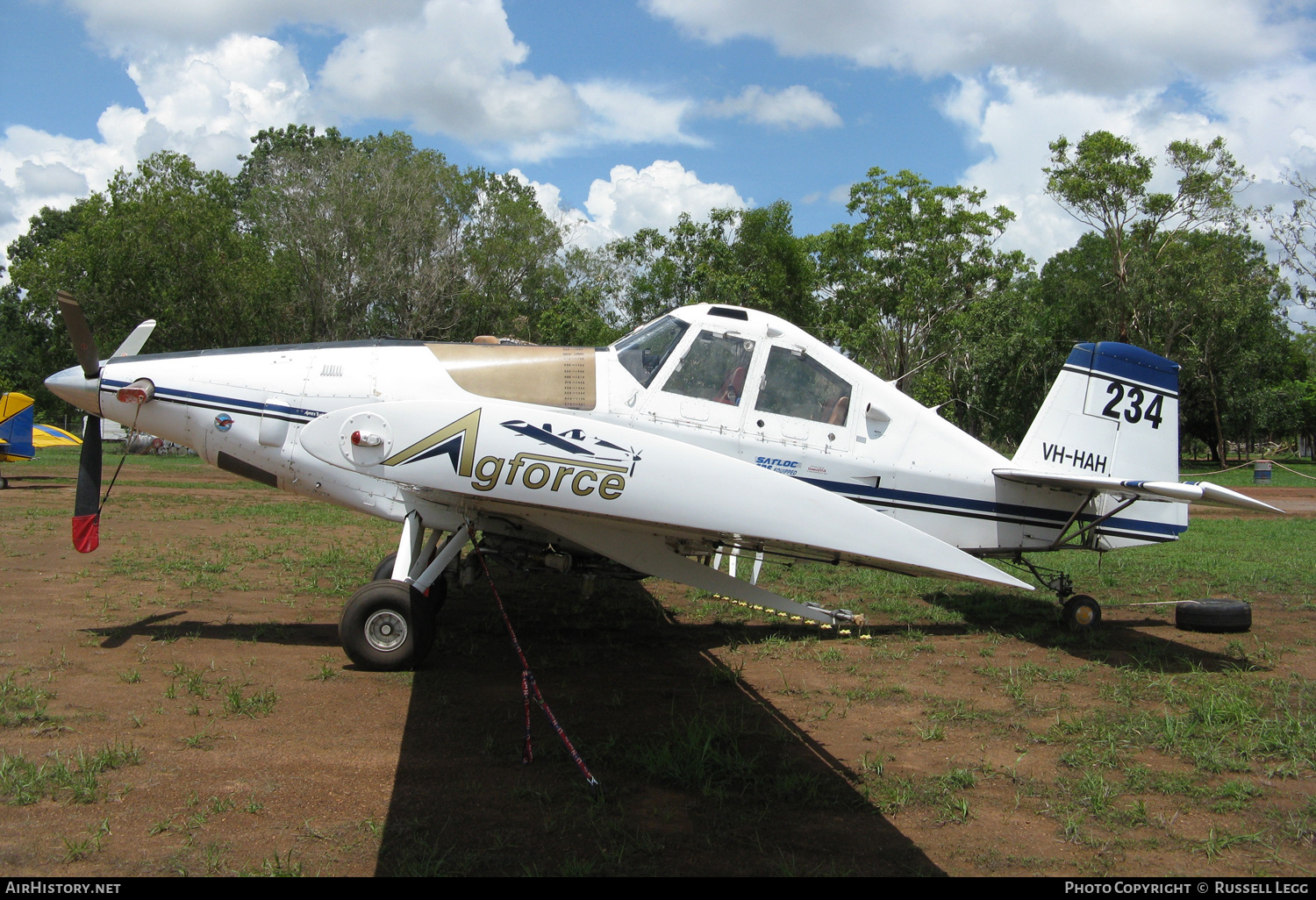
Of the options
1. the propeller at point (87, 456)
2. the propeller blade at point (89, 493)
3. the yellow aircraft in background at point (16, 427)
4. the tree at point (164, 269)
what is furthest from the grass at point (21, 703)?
the tree at point (164, 269)

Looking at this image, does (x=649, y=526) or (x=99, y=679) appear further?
(x=99, y=679)

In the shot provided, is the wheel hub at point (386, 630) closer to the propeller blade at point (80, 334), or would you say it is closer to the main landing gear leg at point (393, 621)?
the main landing gear leg at point (393, 621)

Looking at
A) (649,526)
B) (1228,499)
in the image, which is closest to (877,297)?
(1228,499)

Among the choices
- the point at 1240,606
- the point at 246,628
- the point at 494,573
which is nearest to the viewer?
the point at 246,628

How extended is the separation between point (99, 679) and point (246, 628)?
1516 mm

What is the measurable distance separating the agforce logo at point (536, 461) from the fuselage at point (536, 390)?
1700 millimetres

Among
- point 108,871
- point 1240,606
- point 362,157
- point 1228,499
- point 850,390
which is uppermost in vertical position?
point 362,157

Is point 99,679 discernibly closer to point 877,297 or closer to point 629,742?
point 629,742

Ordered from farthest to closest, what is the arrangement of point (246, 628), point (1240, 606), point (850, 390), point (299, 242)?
1. point (299, 242)
2. point (1240, 606)
3. point (246, 628)
4. point (850, 390)

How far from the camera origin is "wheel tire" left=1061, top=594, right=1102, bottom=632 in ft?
24.6

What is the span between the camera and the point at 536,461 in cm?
386

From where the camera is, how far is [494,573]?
9875 millimetres

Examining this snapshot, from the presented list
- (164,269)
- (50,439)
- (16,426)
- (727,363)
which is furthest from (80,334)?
(164,269)

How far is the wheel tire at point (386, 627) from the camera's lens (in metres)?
5.63
